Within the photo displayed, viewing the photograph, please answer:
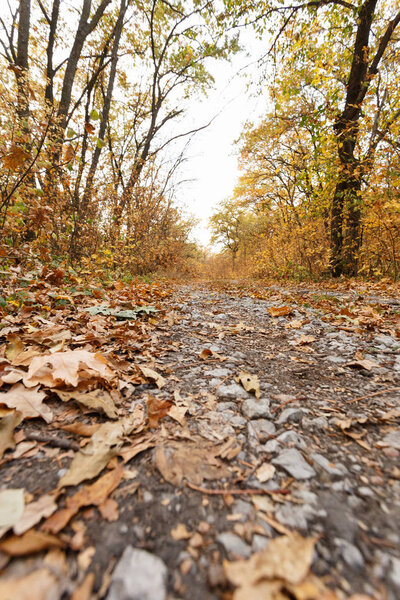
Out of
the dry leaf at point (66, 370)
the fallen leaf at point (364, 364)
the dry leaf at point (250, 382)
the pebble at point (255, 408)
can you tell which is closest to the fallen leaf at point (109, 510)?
the dry leaf at point (66, 370)

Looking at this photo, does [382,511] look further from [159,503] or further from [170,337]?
[170,337]

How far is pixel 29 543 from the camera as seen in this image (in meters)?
0.66

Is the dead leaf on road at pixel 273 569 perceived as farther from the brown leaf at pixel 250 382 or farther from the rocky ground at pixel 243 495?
the brown leaf at pixel 250 382

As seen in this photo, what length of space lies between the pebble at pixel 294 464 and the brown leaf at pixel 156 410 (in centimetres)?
59

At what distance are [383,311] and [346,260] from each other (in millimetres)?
4628

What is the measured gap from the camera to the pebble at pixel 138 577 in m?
0.59

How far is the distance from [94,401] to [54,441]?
25cm

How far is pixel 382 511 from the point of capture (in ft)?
2.69

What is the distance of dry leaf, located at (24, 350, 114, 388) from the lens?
4.43 ft

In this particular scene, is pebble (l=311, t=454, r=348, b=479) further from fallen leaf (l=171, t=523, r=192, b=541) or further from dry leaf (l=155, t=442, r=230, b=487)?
fallen leaf (l=171, t=523, r=192, b=541)

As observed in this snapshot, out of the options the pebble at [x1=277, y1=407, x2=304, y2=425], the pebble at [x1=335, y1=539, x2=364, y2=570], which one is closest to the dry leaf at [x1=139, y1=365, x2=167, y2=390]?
the pebble at [x1=277, y1=407, x2=304, y2=425]

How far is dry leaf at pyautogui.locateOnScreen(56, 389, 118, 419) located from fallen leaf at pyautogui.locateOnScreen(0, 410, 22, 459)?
0.21m

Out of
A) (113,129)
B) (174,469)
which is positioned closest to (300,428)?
(174,469)

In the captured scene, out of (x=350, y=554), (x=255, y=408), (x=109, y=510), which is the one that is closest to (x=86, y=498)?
(x=109, y=510)
